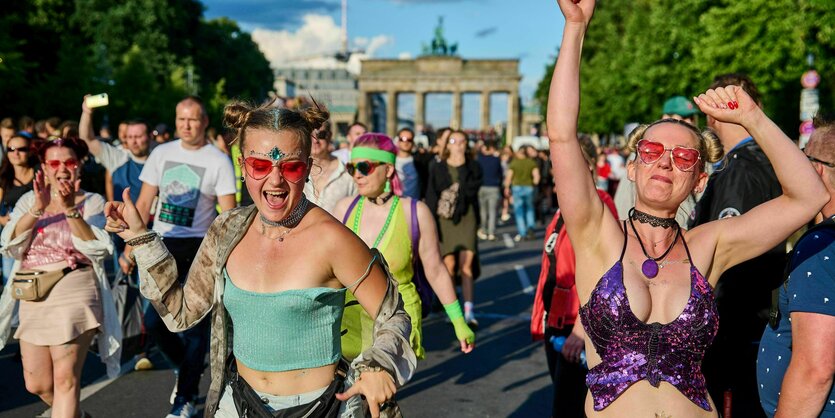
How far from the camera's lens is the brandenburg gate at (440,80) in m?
93.8

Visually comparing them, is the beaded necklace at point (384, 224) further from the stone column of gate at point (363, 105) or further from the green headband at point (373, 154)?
the stone column of gate at point (363, 105)

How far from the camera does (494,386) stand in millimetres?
6984

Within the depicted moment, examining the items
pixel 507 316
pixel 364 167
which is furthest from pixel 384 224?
pixel 507 316

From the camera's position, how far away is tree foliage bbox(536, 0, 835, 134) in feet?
74.9

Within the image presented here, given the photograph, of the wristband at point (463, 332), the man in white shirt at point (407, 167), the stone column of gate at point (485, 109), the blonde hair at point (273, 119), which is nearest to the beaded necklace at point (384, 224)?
the wristband at point (463, 332)

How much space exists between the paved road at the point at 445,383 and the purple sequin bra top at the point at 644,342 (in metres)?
3.33

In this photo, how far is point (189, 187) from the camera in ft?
20.5

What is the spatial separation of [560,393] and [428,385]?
2.31 meters

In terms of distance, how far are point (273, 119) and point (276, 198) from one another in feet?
0.92

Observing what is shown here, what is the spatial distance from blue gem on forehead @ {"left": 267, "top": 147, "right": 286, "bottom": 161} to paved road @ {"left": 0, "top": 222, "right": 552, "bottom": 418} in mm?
3578

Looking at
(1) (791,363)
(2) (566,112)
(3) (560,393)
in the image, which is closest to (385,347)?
(2) (566,112)

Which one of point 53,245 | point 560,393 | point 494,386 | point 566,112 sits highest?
point 566,112

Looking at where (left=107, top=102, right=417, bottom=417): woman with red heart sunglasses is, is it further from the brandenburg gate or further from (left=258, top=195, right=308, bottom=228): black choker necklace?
the brandenburg gate

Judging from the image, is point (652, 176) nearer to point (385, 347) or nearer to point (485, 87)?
point (385, 347)
